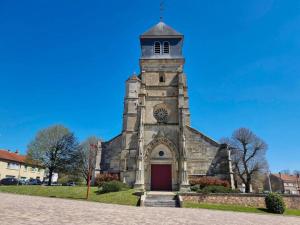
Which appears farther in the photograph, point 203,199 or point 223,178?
point 223,178

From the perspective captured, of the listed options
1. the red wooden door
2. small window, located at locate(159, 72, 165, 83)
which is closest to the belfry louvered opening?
small window, located at locate(159, 72, 165, 83)

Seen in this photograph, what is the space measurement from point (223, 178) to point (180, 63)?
1426 centimetres

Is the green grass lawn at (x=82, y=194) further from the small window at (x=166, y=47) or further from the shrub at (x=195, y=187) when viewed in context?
the small window at (x=166, y=47)

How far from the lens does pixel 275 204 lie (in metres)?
16.7

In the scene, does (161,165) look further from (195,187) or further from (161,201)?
(161,201)

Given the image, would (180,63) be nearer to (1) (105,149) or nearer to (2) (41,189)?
(1) (105,149)

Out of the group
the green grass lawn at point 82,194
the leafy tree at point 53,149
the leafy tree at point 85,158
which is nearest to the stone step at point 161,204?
the green grass lawn at point 82,194

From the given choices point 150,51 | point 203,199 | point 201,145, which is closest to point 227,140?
point 201,145

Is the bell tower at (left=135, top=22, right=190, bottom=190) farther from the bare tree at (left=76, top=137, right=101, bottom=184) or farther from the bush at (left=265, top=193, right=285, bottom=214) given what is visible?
the bare tree at (left=76, top=137, right=101, bottom=184)

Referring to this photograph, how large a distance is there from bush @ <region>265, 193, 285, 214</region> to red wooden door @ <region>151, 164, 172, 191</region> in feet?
30.8

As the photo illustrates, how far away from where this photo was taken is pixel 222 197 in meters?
18.2

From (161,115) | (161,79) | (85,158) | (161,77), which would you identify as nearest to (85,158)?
(85,158)

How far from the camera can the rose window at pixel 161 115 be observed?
2653 cm

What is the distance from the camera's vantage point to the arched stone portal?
23.8 m
